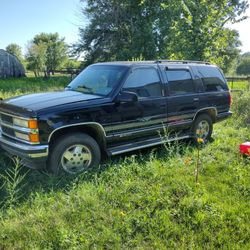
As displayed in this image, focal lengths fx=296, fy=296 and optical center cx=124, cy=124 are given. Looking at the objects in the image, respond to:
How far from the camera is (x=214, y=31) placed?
12414mm

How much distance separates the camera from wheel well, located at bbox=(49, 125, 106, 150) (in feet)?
15.1

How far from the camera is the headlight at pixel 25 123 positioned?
4.28 meters

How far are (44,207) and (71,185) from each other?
681mm

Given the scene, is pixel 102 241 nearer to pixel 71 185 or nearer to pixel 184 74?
pixel 71 185

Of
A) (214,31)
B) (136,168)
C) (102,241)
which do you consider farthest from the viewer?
(214,31)

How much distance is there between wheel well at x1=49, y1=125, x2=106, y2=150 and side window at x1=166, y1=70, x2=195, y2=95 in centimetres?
180

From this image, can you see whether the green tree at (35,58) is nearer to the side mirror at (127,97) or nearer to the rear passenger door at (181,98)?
the rear passenger door at (181,98)

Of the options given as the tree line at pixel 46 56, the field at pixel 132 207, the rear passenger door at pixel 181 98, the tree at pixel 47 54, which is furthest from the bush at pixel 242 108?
the tree at pixel 47 54

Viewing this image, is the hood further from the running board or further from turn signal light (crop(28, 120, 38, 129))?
the running board

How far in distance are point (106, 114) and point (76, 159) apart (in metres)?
0.89

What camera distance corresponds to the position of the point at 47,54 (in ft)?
148

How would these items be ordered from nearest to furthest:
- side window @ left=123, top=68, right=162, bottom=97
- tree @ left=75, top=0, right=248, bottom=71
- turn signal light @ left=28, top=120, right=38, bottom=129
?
turn signal light @ left=28, top=120, right=38, bottom=129 < side window @ left=123, top=68, right=162, bottom=97 < tree @ left=75, top=0, right=248, bottom=71

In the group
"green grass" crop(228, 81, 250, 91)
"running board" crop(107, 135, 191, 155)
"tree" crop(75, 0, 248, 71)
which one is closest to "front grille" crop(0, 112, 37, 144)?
"running board" crop(107, 135, 191, 155)

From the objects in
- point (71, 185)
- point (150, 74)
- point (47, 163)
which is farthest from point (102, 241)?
point (150, 74)
